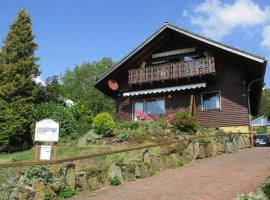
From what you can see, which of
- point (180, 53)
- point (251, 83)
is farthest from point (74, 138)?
point (251, 83)

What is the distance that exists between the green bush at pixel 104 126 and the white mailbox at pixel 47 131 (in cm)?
1058

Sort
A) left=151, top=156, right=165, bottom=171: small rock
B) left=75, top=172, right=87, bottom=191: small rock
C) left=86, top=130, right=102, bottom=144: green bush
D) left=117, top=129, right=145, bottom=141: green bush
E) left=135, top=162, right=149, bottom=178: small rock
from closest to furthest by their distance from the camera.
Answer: left=75, top=172, right=87, bottom=191: small rock
left=135, top=162, right=149, bottom=178: small rock
left=151, top=156, right=165, bottom=171: small rock
left=117, top=129, right=145, bottom=141: green bush
left=86, top=130, right=102, bottom=144: green bush

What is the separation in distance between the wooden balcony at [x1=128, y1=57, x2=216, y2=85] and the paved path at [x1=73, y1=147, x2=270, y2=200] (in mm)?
12019

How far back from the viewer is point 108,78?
100ft

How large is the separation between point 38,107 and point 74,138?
3977 mm

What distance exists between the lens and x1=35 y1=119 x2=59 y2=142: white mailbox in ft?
38.3

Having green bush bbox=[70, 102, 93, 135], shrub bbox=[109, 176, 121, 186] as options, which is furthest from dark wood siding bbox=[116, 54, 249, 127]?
shrub bbox=[109, 176, 121, 186]

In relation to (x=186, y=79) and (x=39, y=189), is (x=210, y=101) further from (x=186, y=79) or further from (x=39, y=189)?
(x=39, y=189)

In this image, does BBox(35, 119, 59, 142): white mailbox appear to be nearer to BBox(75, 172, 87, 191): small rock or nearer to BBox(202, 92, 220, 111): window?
BBox(75, 172, 87, 191): small rock

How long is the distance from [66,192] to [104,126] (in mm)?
12043

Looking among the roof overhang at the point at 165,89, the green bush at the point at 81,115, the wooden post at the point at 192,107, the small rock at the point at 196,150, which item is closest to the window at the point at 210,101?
the wooden post at the point at 192,107

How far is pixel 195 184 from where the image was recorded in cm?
1094

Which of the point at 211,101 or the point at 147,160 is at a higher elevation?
the point at 211,101

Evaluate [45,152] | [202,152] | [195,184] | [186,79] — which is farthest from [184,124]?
[45,152]
